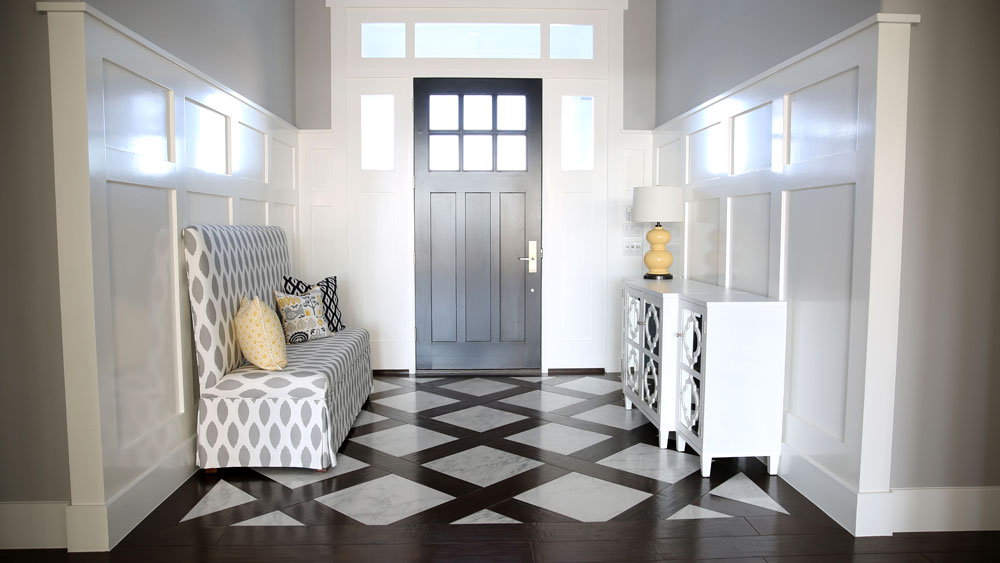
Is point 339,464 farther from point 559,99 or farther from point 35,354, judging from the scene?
point 559,99

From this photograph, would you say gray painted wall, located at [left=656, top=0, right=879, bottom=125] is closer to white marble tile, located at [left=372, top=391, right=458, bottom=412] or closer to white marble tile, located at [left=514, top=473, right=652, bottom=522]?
white marble tile, located at [left=514, top=473, right=652, bottom=522]

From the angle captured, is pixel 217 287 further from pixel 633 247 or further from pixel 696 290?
pixel 633 247

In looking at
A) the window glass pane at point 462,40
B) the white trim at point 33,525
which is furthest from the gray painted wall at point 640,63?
the white trim at point 33,525

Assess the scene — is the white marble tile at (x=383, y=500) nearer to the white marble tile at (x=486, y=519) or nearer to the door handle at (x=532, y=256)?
the white marble tile at (x=486, y=519)

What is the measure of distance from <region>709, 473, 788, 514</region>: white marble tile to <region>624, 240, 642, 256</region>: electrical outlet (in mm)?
2522

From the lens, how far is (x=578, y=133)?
5.45 metres

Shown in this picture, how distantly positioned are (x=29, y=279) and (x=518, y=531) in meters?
2.03

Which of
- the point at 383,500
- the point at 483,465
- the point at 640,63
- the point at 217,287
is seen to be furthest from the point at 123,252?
the point at 640,63

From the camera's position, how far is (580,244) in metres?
5.46

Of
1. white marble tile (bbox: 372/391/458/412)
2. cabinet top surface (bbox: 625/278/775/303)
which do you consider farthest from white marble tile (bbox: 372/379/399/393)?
cabinet top surface (bbox: 625/278/775/303)

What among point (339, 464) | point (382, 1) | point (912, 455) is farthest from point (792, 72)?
point (382, 1)

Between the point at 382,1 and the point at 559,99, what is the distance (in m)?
1.54

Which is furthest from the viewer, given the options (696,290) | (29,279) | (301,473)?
(696,290)

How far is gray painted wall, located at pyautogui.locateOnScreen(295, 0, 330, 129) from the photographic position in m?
5.30
